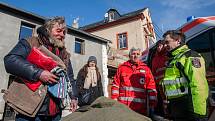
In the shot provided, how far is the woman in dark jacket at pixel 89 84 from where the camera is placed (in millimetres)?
6586

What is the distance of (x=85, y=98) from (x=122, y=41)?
64.2 feet

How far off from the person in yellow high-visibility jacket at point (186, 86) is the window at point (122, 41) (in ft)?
72.1

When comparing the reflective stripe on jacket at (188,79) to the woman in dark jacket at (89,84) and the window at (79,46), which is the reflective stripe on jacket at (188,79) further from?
the window at (79,46)

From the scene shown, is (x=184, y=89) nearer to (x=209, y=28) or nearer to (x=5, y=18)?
(x=209, y=28)

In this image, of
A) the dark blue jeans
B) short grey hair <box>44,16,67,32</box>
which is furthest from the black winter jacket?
short grey hair <box>44,16,67,32</box>

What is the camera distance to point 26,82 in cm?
214

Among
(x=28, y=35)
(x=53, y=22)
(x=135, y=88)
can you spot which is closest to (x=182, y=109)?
(x=135, y=88)

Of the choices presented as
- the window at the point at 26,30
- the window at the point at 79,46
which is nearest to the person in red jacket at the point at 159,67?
the window at the point at 26,30

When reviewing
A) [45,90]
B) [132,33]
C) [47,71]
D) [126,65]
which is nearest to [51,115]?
[45,90]

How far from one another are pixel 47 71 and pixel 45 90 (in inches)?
7.1

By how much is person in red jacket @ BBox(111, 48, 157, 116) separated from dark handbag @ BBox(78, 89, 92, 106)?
2061 millimetres

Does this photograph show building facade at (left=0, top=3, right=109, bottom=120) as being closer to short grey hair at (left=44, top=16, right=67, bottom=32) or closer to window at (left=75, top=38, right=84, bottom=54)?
window at (left=75, top=38, right=84, bottom=54)

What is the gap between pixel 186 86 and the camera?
9.64 ft

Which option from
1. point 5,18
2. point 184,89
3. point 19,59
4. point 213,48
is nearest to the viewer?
point 19,59
